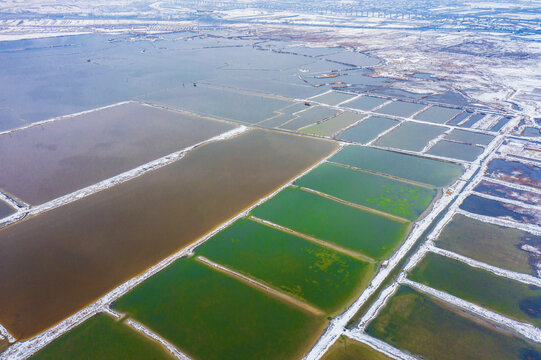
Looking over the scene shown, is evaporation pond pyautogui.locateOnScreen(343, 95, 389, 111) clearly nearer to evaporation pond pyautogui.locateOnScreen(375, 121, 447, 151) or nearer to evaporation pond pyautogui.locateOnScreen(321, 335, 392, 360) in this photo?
evaporation pond pyautogui.locateOnScreen(375, 121, 447, 151)

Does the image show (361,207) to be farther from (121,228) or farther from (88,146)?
(88,146)

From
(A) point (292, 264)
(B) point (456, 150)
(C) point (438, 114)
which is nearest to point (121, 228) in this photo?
(A) point (292, 264)

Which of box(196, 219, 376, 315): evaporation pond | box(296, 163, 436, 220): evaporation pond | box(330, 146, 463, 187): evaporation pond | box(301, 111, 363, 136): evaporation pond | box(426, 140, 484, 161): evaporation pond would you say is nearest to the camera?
box(196, 219, 376, 315): evaporation pond

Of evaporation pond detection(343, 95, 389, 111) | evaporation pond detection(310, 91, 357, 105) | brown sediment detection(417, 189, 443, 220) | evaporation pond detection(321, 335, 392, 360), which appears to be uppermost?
evaporation pond detection(310, 91, 357, 105)

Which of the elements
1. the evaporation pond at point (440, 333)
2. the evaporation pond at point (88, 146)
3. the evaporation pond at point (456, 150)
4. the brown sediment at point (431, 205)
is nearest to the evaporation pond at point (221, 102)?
the evaporation pond at point (88, 146)

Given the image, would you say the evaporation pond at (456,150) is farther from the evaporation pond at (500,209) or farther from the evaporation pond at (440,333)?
the evaporation pond at (440,333)

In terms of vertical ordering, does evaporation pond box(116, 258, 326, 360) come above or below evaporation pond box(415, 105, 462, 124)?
below

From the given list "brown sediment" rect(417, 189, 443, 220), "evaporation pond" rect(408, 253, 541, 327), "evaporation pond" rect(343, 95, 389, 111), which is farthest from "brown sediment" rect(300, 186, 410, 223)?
"evaporation pond" rect(343, 95, 389, 111)
